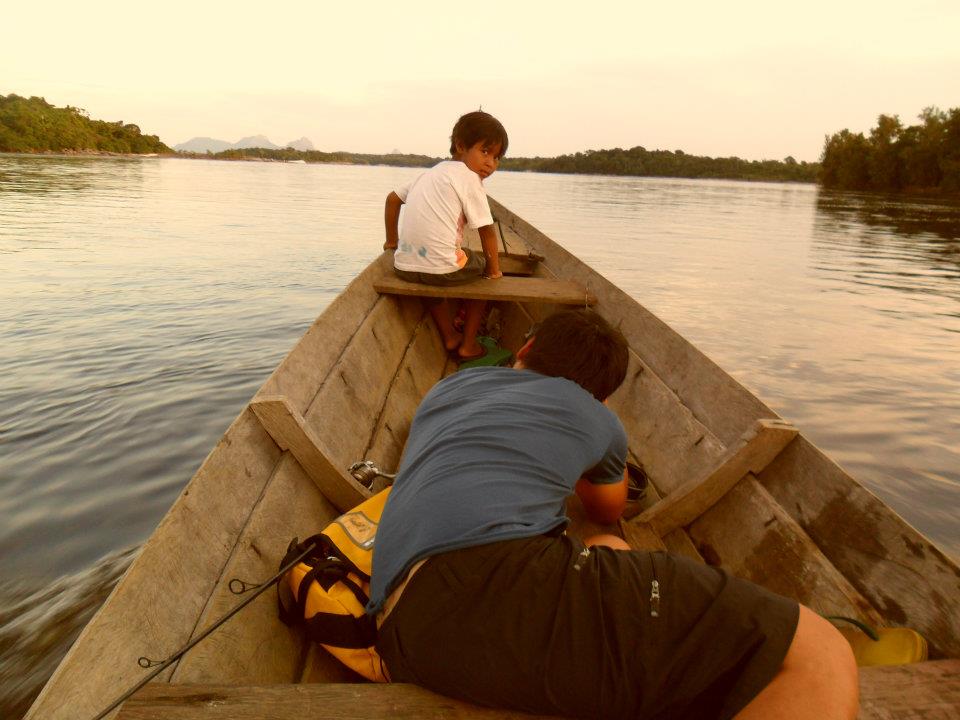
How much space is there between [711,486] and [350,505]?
170 centimetres

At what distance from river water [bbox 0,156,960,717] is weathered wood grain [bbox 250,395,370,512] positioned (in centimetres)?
182

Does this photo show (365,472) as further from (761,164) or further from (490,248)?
(761,164)

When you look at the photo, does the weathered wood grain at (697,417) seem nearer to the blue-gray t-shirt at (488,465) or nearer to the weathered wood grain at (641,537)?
the weathered wood grain at (641,537)

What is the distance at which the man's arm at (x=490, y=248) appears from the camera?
16.7ft

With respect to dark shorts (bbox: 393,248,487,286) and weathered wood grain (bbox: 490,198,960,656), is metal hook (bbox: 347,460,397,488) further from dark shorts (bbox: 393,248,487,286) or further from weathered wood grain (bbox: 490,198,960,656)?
dark shorts (bbox: 393,248,487,286)

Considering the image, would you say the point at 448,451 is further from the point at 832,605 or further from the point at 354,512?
the point at 832,605

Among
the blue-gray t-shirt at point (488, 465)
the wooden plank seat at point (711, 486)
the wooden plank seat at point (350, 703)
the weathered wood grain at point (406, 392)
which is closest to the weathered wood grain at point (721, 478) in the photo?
the wooden plank seat at point (711, 486)

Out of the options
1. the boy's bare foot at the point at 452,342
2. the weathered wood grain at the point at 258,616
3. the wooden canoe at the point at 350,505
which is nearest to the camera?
the wooden canoe at the point at 350,505

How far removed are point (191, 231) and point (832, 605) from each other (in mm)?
19023

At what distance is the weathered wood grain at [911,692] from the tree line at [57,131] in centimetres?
10402

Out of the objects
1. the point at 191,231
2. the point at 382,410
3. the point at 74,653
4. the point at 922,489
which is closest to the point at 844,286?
the point at 922,489

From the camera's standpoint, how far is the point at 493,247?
5258 mm

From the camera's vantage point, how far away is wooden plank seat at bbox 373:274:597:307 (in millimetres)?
4895

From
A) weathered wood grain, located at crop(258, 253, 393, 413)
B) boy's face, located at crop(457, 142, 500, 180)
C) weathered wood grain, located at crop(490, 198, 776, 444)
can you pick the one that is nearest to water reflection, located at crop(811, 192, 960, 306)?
weathered wood grain, located at crop(490, 198, 776, 444)
